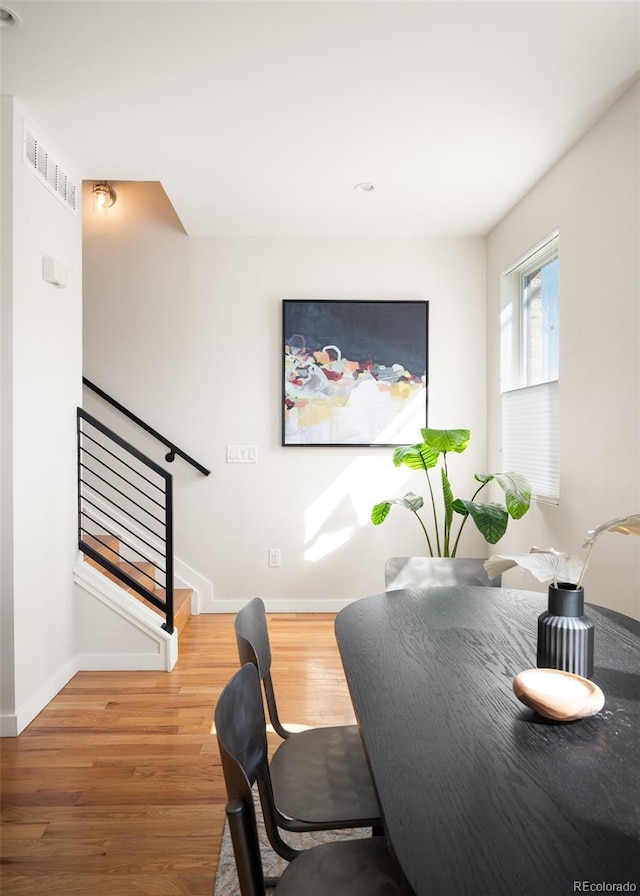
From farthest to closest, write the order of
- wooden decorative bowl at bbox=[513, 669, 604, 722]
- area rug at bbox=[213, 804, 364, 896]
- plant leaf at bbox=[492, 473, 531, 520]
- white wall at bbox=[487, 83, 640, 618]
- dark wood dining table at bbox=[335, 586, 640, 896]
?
plant leaf at bbox=[492, 473, 531, 520]
white wall at bbox=[487, 83, 640, 618]
area rug at bbox=[213, 804, 364, 896]
wooden decorative bowl at bbox=[513, 669, 604, 722]
dark wood dining table at bbox=[335, 586, 640, 896]

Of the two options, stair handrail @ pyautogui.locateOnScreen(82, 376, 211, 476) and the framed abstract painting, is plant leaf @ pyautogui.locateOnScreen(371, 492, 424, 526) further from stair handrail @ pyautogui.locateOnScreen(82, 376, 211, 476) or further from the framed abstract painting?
stair handrail @ pyautogui.locateOnScreen(82, 376, 211, 476)

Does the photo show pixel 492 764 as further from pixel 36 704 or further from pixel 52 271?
pixel 52 271

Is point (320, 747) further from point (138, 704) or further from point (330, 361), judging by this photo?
point (330, 361)

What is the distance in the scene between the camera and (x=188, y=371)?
4.48 metres

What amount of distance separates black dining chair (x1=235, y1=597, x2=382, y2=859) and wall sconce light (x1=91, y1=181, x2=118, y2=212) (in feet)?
12.2

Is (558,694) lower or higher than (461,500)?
lower

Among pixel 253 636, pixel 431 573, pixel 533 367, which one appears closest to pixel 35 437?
pixel 253 636

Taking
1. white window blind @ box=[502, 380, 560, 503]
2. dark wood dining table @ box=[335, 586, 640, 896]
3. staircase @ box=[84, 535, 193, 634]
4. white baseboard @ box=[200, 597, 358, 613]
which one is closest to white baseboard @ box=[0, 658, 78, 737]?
staircase @ box=[84, 535, 193, 634]

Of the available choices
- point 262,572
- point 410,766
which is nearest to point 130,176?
point 262,572

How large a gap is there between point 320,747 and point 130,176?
309cm

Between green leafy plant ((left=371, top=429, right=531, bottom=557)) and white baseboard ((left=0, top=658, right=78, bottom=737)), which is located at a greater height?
green leafy plant ((left=371, top=429, right=531, bottom=557))

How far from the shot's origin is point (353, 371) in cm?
444

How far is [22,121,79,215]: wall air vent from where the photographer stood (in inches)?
110

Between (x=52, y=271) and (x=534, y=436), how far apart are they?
107 inches
